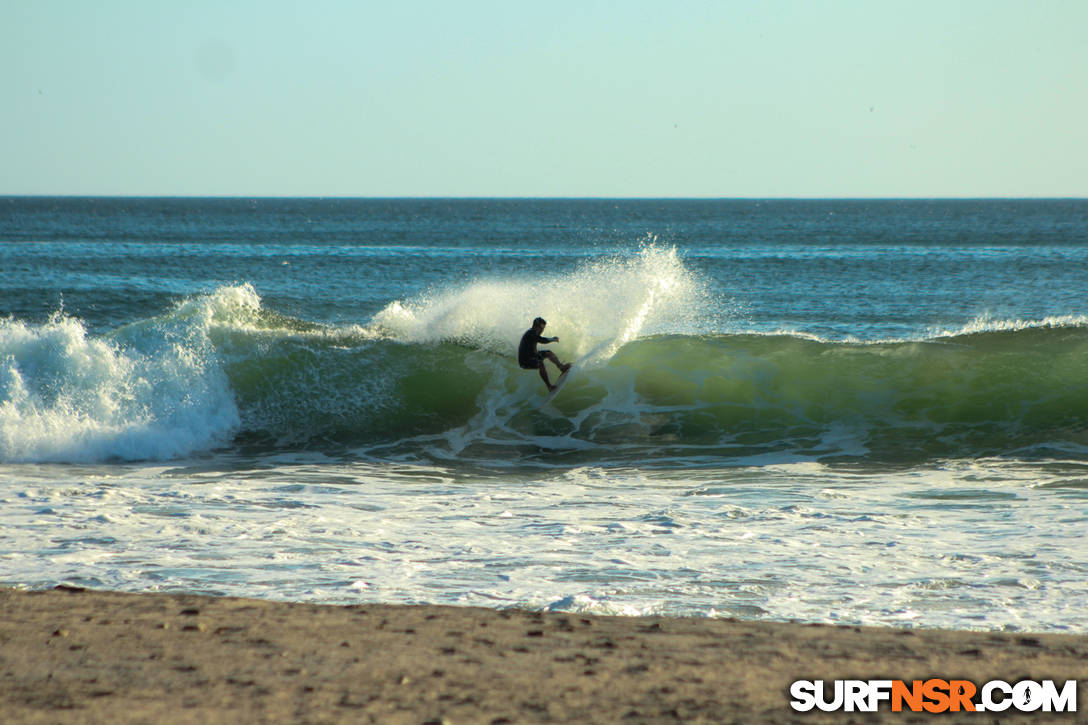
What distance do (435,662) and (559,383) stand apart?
1024 cm

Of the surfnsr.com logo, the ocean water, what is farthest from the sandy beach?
the ocean water

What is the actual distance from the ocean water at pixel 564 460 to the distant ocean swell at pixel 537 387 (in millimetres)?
55

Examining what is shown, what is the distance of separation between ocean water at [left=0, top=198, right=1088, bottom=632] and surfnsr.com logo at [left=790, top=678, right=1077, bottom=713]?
102cm

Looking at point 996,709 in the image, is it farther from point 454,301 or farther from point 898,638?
point 454,301

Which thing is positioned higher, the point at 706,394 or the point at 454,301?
the point at 454,301

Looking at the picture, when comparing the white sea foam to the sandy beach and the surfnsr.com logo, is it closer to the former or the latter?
the sandy beach

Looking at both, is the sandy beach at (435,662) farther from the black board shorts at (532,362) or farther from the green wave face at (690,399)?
the black board shorts at (532,362)

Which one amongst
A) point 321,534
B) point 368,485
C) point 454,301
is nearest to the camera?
point 321,534

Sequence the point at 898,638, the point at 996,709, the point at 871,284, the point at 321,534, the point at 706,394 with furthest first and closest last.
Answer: the point at 871,284 < the point at 706,394 < the point at 321,534 < the point at 898,638 < the point at 996,709

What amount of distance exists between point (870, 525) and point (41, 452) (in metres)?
9.22

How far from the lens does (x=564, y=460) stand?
1234 centimetres

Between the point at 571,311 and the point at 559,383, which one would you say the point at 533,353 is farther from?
the point at 571,311

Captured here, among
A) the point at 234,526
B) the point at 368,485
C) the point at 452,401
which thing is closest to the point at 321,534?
the point at 234,526

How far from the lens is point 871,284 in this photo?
128ft
